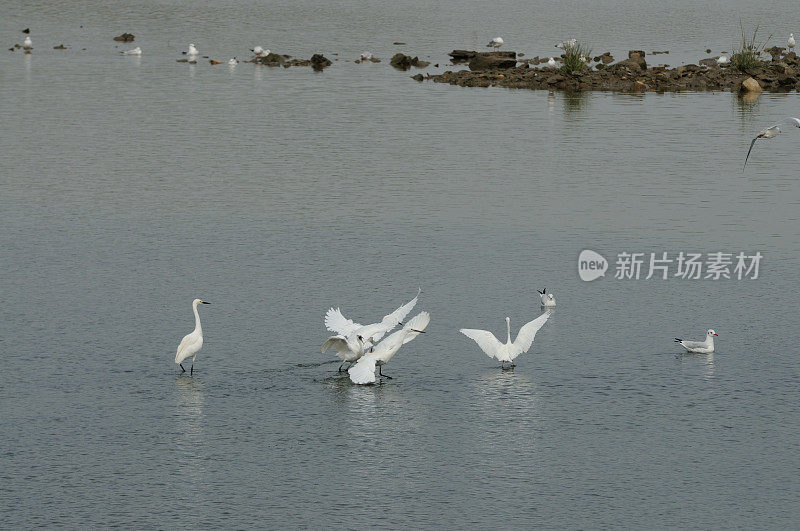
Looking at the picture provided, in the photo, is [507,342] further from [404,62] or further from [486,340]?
[404,62]

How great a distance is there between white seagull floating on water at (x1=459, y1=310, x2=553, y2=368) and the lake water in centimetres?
42

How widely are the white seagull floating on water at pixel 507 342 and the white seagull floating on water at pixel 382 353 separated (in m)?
0.74

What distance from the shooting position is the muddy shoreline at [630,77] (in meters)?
60.5

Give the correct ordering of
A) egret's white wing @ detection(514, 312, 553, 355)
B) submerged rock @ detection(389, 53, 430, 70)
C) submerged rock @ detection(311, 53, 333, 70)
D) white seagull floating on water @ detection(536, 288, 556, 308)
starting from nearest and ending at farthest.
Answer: egret's white wing @ detection(514, 312, 553, 355)
white seagull floating on water @ detection(536, 288, 556, 308)
submerged rock @ detection(389, 53, 430, 70)
submerged rock @ detection(311, 53, 333, 70)

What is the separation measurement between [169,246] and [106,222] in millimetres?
3142

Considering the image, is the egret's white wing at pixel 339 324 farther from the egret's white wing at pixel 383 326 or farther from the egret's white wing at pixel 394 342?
the egret's white wing at pixel 394 342

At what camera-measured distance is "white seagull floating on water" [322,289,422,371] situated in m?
19.6

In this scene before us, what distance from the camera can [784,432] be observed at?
17.4 m

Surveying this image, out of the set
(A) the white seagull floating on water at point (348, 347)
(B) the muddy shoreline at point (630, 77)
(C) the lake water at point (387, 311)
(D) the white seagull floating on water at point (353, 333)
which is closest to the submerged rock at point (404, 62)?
(B) the muddy shoreline at point (630, 77)

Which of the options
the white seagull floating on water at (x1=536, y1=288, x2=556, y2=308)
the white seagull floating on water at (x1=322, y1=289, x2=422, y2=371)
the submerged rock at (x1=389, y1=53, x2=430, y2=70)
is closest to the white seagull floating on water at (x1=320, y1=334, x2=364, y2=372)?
the white seagull floating on water at (x1=322, y1=289, x2=422, y2=371)

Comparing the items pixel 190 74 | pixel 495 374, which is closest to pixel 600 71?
pixel 190 74

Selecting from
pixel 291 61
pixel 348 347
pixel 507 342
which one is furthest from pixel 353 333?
pixel 291 61

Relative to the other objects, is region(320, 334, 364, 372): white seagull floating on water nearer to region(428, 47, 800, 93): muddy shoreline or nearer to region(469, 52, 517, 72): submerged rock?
region(428, 47, 800, 93): muddy shoreline

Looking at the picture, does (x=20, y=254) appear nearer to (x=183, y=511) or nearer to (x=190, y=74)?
(x=183, y=511)
